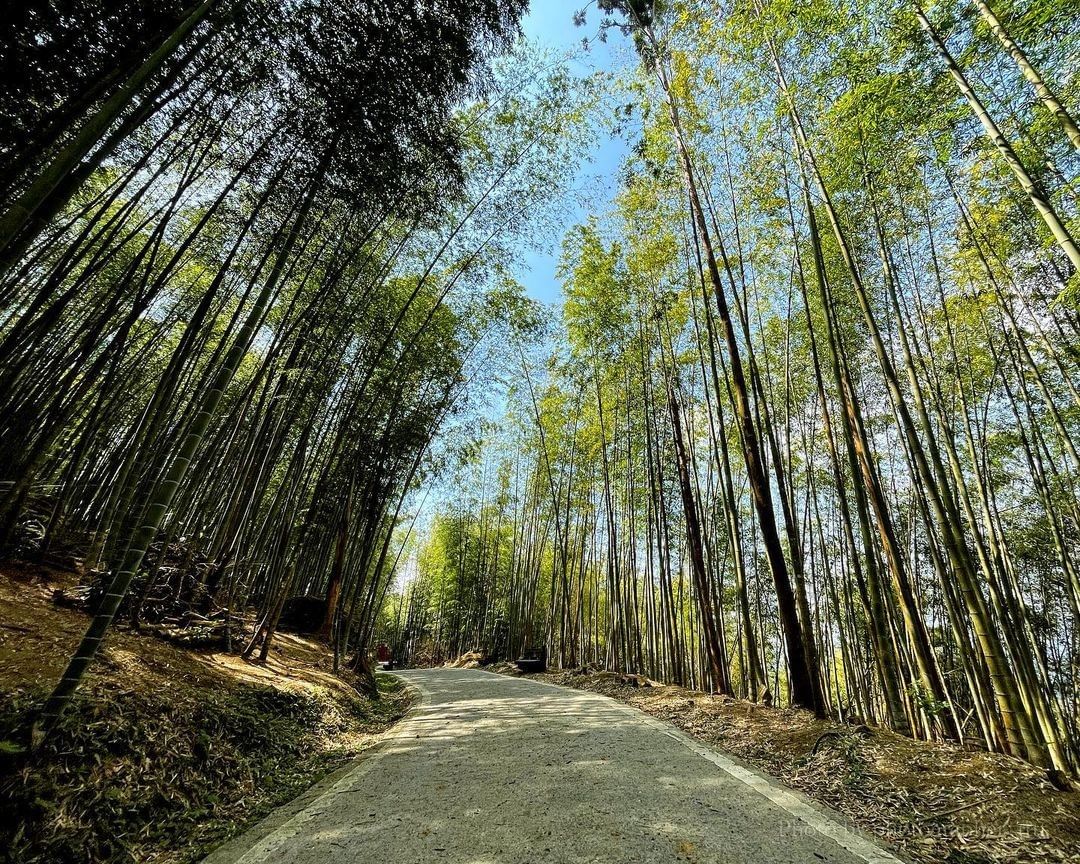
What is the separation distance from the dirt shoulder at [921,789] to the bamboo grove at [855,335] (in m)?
0.37

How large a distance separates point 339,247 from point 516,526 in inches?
367

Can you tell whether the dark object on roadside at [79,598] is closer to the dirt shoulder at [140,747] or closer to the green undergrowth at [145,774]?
the dirt shoulder at [140,747]

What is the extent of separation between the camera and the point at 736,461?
925 cm

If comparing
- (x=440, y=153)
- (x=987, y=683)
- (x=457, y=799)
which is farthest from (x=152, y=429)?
(x=987, y=683)

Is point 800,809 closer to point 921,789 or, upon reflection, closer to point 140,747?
point 921,789

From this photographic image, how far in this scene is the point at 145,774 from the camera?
1618 millimetres

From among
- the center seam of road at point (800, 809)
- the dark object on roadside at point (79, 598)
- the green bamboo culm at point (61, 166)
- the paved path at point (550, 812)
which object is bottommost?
the paved path at point (550, 812)

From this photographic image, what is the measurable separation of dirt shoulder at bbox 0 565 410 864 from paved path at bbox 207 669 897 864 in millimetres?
262

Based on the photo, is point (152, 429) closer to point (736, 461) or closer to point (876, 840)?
point (876, 840)

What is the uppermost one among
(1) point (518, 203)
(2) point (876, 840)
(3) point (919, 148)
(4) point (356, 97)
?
(1) point (518, 203)

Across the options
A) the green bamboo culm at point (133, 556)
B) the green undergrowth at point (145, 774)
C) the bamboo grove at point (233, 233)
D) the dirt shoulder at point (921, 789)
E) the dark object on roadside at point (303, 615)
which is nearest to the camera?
the green undergrowth at point (145, 774)

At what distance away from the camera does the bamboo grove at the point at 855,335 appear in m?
2.93

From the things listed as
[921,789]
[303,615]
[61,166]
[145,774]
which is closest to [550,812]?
[145,774]

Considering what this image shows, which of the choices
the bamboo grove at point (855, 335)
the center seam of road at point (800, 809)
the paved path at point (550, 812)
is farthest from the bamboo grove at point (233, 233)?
the center seam of road at point (800, 809)
